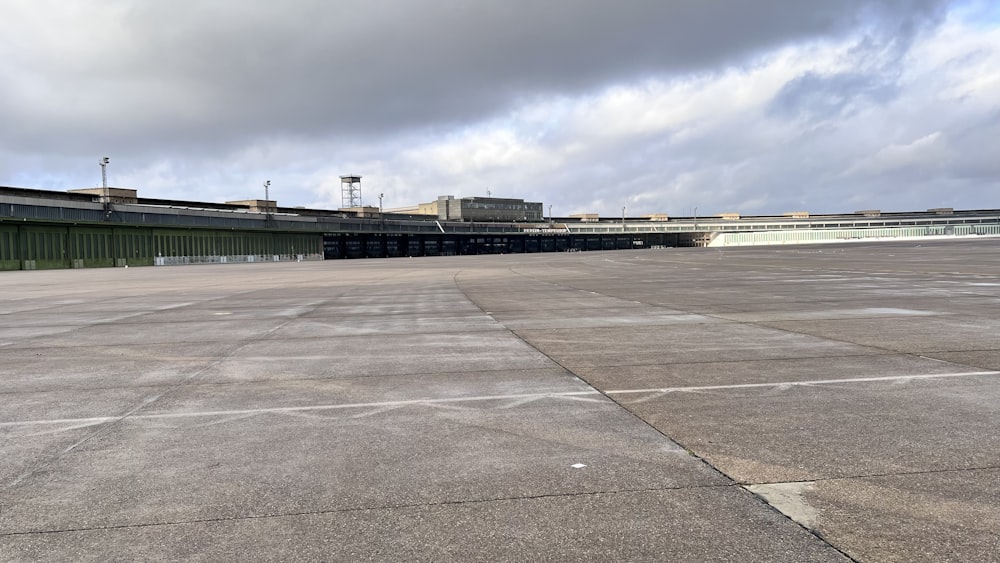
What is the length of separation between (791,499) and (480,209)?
7221 inches

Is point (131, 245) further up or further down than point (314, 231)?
further down

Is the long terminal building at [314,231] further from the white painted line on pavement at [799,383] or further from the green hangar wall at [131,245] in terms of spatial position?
the white painted line on pavement at [799,383]

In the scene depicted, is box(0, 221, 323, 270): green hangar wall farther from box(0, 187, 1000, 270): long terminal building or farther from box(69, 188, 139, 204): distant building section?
box(69, 188, 139, 204): distant building section

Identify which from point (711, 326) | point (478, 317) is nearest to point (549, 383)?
point (711, 326)

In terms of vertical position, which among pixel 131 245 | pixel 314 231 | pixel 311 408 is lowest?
pixel 311 408

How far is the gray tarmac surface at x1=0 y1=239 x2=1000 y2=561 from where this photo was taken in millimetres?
4020

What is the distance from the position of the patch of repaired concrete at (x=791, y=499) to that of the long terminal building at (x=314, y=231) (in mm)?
78145

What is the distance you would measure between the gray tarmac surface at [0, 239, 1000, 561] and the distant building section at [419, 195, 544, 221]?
166380mm

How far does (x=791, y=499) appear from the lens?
4488mm

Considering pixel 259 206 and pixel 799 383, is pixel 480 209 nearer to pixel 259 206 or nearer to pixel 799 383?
pixel 259 206

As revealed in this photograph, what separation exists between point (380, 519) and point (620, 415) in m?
3.26

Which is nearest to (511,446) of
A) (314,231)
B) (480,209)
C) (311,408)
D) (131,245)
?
(311,408)

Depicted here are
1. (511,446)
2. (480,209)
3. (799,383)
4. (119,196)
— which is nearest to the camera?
(511,446)

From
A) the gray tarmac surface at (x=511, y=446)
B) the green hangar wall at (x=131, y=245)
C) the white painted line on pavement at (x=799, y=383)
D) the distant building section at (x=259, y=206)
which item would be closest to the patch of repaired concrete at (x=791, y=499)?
the gray tarmac surface at (x=511, y=446)
